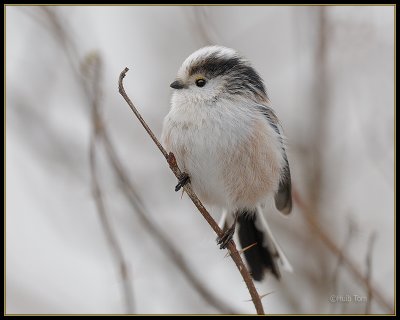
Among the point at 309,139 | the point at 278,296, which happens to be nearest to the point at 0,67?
the point at 309,139

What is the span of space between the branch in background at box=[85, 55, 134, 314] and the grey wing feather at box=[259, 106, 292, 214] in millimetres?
1190

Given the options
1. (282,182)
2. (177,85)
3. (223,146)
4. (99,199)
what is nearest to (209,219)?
(99,199)

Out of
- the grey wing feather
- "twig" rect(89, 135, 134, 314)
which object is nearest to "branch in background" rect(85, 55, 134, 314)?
"twig" rect(89, 135, 134, 314)

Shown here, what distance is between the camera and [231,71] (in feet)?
12.2

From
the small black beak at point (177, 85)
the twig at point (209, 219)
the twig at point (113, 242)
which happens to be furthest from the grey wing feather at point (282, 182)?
the twig at point (113, 242)

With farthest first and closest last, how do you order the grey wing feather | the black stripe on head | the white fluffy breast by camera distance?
the grey wing feather, the black stripe on head, the white fluffy breast

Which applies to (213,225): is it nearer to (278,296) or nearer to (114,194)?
(114,194)

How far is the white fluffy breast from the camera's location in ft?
11.4

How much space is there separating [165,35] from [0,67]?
6.81ft

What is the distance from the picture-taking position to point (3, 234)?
393 centimetres

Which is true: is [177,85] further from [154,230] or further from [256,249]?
[256,249]

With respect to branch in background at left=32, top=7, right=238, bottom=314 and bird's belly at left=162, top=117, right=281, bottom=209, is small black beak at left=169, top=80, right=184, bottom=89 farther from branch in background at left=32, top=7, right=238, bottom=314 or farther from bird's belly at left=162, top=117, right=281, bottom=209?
branch in background at left=32, top=7, right=238, bottom=314

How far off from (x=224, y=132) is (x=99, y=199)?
0.95m

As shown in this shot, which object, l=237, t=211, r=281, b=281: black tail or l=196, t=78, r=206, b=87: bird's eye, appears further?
l=237, t=211, r=281, b=281: black tail
